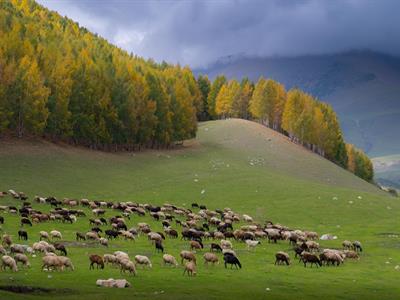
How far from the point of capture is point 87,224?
4616cm

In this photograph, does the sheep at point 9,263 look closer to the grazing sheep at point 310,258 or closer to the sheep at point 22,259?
the sheep at point 22,259

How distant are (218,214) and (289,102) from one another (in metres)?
77.5

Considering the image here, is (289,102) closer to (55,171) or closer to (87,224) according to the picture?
(55,171)

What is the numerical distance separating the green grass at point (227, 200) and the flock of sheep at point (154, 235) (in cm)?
83

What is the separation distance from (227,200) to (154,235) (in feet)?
91.4

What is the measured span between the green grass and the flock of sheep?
32.5 inches

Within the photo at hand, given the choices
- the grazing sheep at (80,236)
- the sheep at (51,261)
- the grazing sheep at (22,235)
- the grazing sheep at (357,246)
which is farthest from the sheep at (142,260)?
the grazing sheep at (357,246)

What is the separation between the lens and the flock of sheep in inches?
1185

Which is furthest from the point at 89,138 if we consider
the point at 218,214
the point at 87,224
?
the point at 87,224

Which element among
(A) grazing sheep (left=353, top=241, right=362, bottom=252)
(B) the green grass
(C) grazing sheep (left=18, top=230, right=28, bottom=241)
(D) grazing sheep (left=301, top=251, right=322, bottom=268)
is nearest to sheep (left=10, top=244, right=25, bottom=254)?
(B) the green grass

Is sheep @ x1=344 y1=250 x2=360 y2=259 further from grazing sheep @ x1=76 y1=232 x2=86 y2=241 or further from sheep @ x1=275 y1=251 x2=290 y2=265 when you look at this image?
grazing sheep @ x1=76 y1=232 x2=86 y2=241

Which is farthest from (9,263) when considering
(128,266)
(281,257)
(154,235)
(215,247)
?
(281,257)

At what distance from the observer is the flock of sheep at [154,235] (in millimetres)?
30094

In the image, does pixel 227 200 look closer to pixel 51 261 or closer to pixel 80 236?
pixel 80 236
